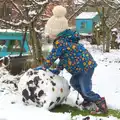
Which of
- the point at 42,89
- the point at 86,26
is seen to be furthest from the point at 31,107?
the point at 86,26

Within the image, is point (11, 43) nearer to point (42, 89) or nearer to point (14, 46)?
point (14, 46)

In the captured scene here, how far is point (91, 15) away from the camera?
27.4m

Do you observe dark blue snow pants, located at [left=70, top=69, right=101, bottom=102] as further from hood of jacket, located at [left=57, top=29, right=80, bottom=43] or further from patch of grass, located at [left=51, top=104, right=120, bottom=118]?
hood of jacket, located at [left=57, top=29, right=80, bottom=43]

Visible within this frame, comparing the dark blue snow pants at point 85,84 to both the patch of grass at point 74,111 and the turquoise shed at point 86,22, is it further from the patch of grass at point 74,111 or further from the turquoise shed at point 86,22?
the turquoise shed at point 86,22

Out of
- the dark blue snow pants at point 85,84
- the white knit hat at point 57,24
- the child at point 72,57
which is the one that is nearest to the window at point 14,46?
the white knit hat at point 57,24

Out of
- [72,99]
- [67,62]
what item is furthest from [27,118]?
[72,99]

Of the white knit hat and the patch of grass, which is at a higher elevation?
the white knit hat

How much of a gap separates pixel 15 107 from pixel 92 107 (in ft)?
3.78

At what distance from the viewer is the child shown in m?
4.50

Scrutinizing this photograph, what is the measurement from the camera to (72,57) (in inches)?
179

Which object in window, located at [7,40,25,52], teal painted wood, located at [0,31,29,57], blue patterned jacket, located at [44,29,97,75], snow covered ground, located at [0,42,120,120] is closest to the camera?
snow covered ground, located at [0,42,120,120]

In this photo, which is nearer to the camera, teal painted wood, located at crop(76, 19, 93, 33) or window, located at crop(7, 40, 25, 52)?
A: window, located at crop(7, 40, 25, 52)

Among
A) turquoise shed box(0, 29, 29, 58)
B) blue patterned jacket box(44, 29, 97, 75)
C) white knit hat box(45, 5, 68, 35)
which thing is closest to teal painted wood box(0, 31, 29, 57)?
turquoise shed box(0, 29, 29, 58)

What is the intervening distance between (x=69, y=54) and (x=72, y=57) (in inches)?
2.4
